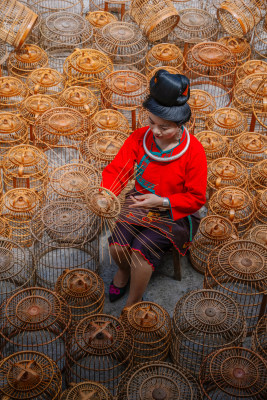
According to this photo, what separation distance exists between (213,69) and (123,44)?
90 centimetres

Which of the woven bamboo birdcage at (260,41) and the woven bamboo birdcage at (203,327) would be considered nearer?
the woven bamboo birdcage at (203,327)

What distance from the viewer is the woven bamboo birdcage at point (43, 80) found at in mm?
6336

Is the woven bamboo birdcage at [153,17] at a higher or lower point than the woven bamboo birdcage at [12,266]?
higher

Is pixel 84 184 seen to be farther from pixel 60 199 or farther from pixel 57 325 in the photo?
pixel 57 325

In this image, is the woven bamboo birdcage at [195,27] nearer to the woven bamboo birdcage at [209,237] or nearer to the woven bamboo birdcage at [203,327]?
the woven bamboo birdcage at [209,237]

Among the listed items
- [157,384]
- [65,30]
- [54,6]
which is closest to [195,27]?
[65,30]

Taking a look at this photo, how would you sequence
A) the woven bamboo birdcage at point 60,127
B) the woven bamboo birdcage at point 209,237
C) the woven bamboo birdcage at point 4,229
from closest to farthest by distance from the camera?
the woven bamboo birdcage at point 209,237 → the woven bamboo birdcage at point 4,229 → the woven bamboo birdcage at point 60,127

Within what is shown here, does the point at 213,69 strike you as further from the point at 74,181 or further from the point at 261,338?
the point at 261,338

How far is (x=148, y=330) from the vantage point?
4.47 metres

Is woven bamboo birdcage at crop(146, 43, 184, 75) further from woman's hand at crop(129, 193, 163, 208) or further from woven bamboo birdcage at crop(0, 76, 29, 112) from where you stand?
woman's hand at crop(129, 193, 163, 208)

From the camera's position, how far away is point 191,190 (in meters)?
4.57

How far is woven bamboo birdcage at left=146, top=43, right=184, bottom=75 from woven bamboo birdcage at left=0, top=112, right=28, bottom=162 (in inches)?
59.7

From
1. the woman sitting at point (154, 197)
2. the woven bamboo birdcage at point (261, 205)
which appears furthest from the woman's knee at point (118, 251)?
the woven bamboo birdcage at point (261, 205)

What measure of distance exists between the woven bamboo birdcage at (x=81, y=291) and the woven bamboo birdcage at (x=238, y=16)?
3.41 metres
